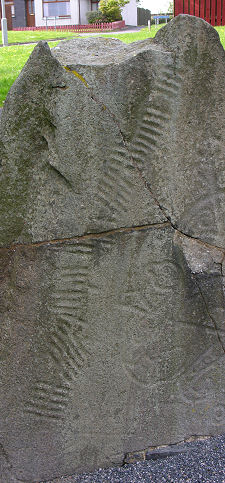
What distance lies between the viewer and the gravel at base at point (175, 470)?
2.16 metres

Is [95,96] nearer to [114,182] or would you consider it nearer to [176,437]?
[114,182]

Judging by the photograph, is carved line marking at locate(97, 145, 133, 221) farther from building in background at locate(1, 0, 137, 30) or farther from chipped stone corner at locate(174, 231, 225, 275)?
building in background at locate(1, 0, 137, 30)

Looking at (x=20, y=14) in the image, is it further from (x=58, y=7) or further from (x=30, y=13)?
(x=58, y=7)

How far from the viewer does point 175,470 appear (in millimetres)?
2213

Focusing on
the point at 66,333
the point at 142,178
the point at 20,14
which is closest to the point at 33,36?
the point at 20,14

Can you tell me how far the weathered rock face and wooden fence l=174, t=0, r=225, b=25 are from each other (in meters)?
10.4

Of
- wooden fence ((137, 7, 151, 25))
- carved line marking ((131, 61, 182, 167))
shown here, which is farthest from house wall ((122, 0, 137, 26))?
carved line marking ((131, 61, 182, 167))

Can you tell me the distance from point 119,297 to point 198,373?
1.80 feet

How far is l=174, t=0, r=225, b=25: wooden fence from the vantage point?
450 inches

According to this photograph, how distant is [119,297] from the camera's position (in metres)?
2.12

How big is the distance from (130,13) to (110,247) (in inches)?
1289

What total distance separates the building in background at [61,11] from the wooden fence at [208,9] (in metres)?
18.5

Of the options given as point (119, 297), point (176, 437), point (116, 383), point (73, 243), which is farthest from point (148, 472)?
point (73, 243)

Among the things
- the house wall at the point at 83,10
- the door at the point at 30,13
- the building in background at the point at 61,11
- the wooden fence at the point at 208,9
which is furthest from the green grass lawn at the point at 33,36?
the door at the point at 30,13
